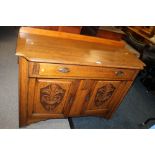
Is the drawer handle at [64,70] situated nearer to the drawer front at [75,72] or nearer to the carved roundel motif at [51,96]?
the drawer front at [75,72]

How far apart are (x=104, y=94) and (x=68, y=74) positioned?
0.46 metres

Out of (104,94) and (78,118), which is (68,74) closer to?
(104,94)

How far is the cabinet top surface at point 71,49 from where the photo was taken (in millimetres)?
→ 1099

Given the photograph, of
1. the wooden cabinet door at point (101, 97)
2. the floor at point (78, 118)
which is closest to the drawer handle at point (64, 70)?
the wooden cabinet door at point (101, 97)

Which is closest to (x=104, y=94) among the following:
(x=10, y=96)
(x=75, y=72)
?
(x=75, y=72)

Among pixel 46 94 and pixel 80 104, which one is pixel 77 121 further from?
pixel 46 94

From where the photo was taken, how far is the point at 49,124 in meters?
1.61

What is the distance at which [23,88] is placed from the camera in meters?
1.19

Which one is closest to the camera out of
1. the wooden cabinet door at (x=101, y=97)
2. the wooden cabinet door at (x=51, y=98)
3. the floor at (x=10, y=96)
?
the wooden cabinet door at (x=51, y=98)

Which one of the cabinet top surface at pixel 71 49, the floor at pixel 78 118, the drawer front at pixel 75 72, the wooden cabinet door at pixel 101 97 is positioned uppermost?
the cabinet top surface at pixel 71 49

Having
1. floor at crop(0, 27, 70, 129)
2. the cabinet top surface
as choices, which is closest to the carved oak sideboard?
the cabinet top surface

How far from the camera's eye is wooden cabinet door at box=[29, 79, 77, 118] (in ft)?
4.04
